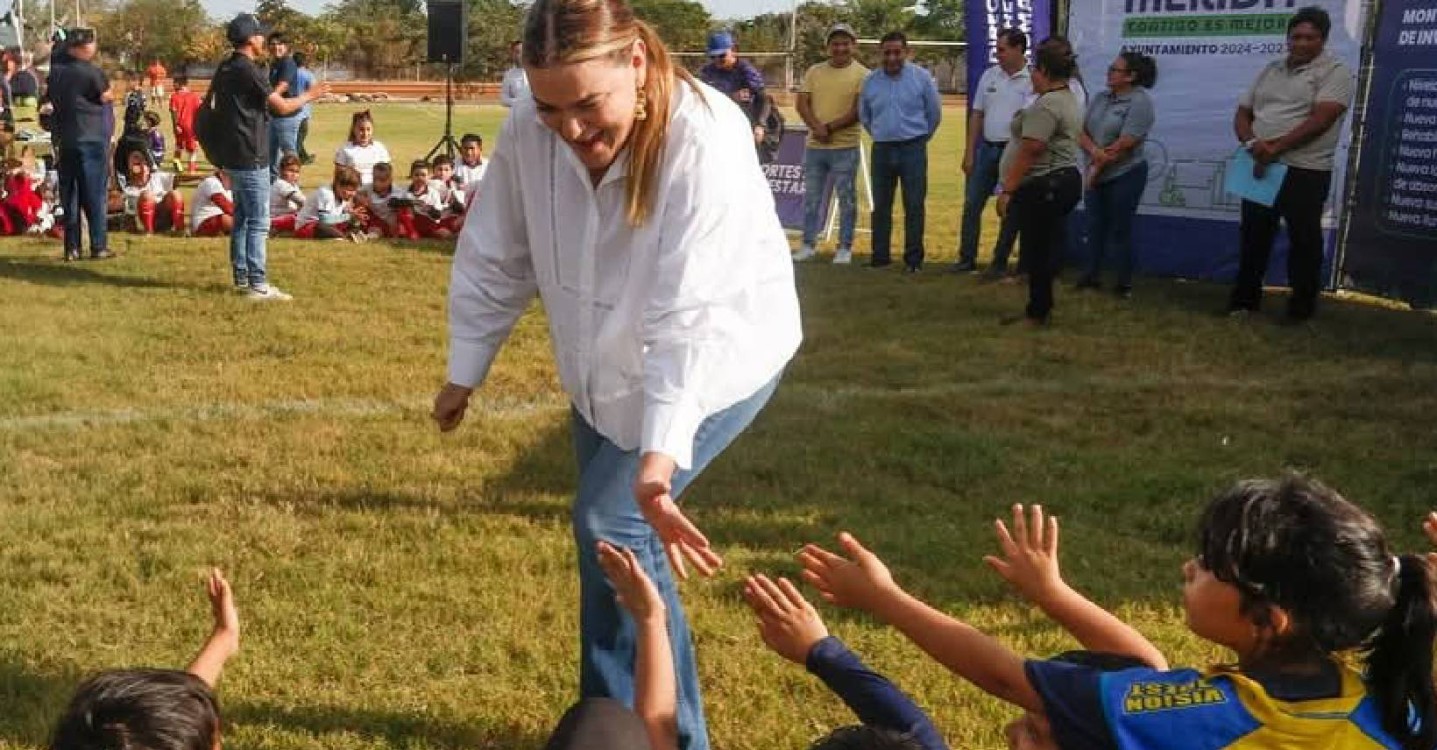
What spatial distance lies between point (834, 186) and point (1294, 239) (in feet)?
13.7

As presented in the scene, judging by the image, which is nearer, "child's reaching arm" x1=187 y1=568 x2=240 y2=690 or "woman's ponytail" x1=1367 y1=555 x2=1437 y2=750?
"woman's ponytail" x1=1367 y1=555 x2=1437 y2=750

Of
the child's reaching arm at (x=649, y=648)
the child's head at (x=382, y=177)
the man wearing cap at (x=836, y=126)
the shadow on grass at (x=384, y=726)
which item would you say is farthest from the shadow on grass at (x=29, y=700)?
the child's head at (x=382, y=177)

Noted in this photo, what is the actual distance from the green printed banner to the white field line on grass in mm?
3687

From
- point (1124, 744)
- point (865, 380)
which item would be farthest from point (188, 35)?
point (1124, 744)

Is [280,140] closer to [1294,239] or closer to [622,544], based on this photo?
[1294,239]

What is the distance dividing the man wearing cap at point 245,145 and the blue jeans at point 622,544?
6.82m

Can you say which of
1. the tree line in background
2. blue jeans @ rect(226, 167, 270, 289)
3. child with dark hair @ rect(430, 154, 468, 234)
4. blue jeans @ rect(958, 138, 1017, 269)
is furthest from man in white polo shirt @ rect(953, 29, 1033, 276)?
the tree line in background

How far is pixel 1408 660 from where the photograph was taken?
208cm

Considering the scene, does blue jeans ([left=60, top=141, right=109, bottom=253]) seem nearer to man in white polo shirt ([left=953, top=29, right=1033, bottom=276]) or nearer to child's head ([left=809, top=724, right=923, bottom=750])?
man in white polo shirt ([left=953, top=29, right=1033, bottom=276])

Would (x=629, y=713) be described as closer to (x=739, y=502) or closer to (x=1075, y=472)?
(x=739, y=502)

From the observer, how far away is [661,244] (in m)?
2.73

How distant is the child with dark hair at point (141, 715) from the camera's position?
2.00 metres

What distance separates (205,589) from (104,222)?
7506 mm

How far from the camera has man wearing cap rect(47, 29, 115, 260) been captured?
1055 centimetres
